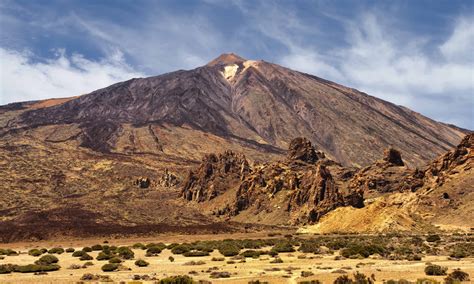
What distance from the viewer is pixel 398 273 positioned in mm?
27047

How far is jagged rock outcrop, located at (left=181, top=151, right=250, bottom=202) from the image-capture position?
116 meters

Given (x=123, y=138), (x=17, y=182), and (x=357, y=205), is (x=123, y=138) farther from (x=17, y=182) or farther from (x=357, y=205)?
(x=357, y=205)

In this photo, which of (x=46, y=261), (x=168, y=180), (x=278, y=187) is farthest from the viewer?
(x=168, y=180)

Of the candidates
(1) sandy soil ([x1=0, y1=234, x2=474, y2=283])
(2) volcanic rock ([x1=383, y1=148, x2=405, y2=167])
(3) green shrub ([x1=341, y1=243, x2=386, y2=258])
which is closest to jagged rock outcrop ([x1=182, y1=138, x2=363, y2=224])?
(2) volcanic rock ([x1=383, y1=148, x2=405, y2=167])

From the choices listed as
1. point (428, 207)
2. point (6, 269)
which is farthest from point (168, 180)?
point (6, 269)

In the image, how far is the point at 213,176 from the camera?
12050 centimetres

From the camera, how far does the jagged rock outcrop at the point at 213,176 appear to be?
116306 mm

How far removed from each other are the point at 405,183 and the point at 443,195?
18264mm

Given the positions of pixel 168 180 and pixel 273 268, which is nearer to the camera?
pixel 273 268

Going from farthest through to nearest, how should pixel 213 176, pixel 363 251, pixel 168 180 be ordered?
pixel 168 180
pixel 213 176
pixel 363 251

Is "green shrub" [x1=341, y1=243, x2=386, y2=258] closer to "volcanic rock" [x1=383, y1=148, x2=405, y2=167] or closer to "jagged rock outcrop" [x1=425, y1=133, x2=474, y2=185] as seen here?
"jagged rock outcrop" [x1=425, y1=133, x2=474, y2=185]

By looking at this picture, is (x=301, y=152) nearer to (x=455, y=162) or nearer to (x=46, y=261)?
(x=455, y=162)

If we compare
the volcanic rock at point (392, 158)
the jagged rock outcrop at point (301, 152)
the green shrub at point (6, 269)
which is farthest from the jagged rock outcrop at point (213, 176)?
the green shrub at point (6, 269)

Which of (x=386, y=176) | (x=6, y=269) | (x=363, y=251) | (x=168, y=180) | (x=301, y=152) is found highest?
(x=301, y=152)
